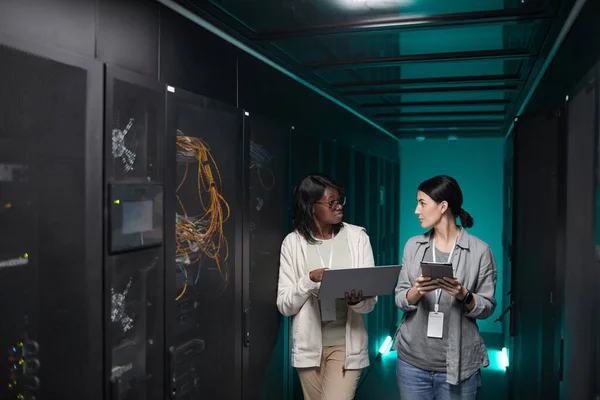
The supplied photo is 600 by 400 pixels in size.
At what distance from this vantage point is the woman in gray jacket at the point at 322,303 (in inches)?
117

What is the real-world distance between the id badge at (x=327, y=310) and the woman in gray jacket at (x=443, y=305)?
0.40m

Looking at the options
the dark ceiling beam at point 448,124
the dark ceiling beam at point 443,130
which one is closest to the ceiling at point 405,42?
the dark ceiling beam at point 448,124

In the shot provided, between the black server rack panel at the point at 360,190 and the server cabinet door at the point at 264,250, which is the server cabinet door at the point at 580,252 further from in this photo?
the black server rack panel at the point at 360,190

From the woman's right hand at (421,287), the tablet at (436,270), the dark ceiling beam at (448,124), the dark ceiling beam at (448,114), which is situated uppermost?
the dark ceiling beam at (448,124)

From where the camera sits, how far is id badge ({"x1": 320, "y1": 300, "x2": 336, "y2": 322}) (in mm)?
2980

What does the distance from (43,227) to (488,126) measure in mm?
6739

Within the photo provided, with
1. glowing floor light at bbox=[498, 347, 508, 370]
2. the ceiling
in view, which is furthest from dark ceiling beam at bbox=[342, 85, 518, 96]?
glowing floor light at bbox=[498, 347, 508, 370]

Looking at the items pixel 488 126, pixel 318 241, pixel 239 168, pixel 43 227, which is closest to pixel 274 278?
pixel 318 241

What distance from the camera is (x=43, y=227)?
60.2 inches

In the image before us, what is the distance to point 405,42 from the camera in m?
3.11

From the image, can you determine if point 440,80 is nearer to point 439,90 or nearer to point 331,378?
point 439,90

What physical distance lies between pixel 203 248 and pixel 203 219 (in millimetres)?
130

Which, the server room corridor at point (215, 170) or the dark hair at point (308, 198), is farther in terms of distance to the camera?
the dark hair at point (308, 198)

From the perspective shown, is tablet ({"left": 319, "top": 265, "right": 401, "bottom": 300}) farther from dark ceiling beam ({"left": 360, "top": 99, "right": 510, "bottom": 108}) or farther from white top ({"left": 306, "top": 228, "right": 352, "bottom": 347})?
dark ceiling beam ({"left": 360, "top": 99, "right": 510, "bottom": 108})
